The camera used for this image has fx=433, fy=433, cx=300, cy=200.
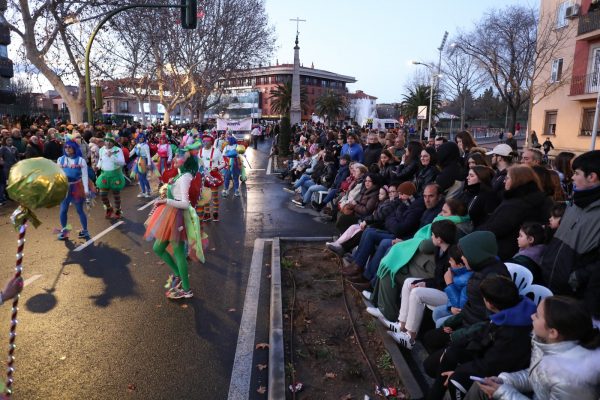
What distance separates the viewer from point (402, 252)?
5164 mm

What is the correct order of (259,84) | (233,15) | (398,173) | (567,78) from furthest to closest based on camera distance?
(259,84)
(233,15)
(567,78)
(398,173)

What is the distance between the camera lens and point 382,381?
159 inches

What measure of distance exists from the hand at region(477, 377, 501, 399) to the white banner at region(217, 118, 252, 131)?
21272 millimetres

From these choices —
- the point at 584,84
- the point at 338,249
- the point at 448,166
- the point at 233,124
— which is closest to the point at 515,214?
the point at 448,166

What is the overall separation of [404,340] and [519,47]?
97.3 feet

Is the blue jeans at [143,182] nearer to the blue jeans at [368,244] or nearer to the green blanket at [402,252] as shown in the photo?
the blue jeans at [368,244]

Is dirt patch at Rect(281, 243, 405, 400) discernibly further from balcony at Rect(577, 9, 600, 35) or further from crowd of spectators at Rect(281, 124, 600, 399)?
balcony at Rect(577, 9, 600, 35)

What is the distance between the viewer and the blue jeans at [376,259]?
5.88 meters

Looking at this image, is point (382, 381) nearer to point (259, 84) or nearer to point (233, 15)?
point (233, 15)

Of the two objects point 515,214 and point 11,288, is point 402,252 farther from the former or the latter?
point 11,288

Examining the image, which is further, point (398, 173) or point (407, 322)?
point (398, 173)

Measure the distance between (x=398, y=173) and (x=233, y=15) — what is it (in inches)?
1258

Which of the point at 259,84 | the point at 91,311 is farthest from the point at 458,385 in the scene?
the point at 259,84

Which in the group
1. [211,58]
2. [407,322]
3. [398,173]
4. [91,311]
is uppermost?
[211,58]
